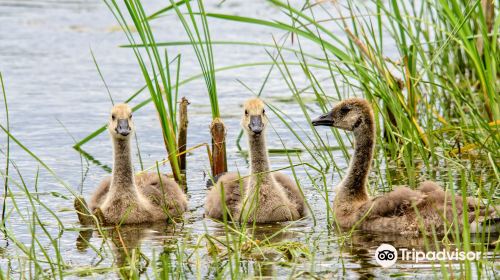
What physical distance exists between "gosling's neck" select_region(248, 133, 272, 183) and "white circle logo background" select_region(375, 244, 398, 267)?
1.68m

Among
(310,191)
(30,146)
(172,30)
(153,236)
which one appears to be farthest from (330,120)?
(172,30)

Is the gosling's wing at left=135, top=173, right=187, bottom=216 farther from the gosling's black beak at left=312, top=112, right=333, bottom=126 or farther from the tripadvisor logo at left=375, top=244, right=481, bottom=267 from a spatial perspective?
the tripadvisor logo at left=375, top=244, right=481, bottom=267

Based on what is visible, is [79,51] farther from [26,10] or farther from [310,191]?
[310,191]

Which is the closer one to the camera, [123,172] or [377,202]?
[377,202]

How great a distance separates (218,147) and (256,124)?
1.35 metres

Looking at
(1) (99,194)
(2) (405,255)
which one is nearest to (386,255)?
(2) (405,255)

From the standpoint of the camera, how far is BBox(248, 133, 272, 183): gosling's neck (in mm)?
9359

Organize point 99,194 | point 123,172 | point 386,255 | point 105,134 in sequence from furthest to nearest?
1. point 105,134
2. point 99,194
3. point 123,172
4. point 386,255

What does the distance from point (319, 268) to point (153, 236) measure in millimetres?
1790

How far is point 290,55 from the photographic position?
1700 centimetres

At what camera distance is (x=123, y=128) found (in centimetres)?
912

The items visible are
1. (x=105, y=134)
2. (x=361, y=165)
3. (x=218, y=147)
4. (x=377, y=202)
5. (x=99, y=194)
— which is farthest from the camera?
(x=105, y=134)

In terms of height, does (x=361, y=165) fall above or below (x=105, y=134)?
below

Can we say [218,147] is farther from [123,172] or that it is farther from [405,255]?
[405,255]
